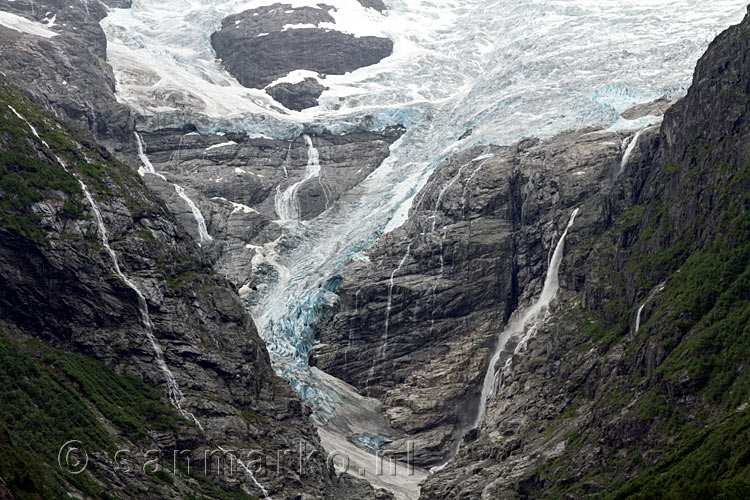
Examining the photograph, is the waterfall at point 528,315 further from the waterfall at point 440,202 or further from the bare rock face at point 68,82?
the bare rock face at point 68,82

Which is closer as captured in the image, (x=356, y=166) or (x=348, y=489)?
(x=348, y=489)

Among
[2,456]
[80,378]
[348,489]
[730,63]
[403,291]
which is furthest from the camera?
[403,291]

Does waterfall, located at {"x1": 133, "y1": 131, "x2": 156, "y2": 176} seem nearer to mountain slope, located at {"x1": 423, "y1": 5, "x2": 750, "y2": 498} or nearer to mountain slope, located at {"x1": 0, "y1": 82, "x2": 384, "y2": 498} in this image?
mountain slope, located at {"x1": 0, "y1": 82, "x2": 384, "y2": 498}

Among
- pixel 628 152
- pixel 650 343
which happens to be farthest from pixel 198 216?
pixel 650 343

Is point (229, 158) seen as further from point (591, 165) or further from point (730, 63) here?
point (730, 63)

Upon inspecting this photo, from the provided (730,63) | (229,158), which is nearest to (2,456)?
(730,63)

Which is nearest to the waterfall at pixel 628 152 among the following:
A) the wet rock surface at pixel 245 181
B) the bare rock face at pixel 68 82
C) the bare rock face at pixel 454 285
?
the bare rock face at pixel 454 285
